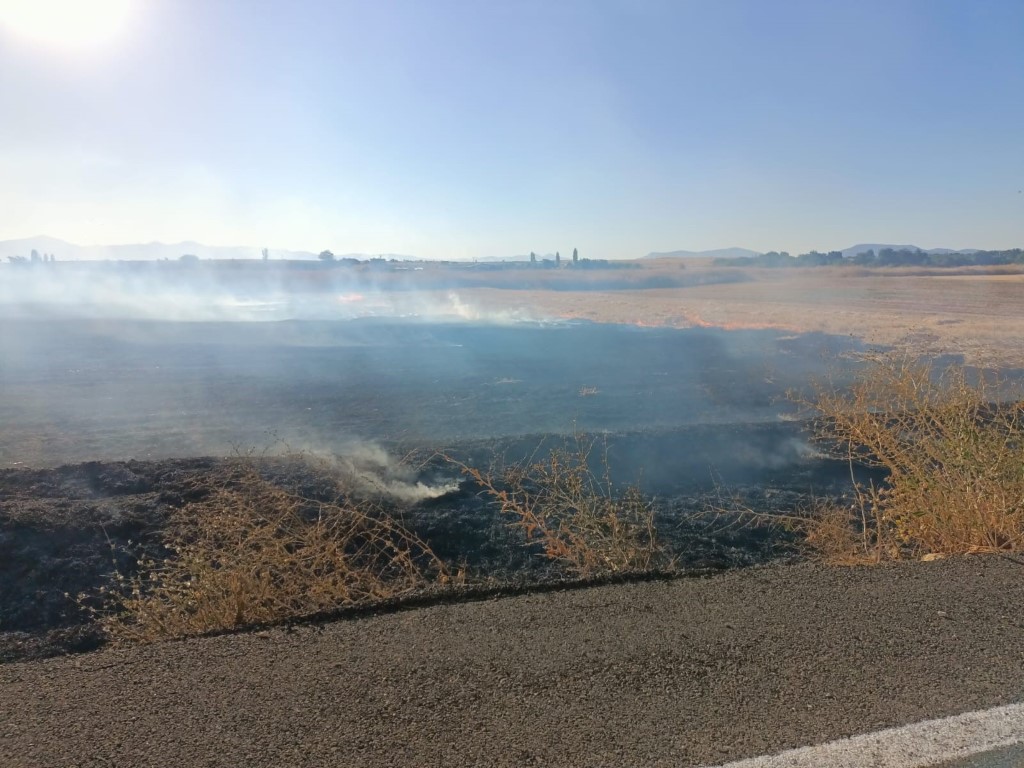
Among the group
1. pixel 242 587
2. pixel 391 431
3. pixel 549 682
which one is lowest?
pixel 391 431

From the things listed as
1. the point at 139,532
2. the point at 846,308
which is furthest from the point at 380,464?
the point at 846,308

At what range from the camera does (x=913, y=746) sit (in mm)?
2738

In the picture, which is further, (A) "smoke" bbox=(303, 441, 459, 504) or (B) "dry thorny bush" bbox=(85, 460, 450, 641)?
(A) "smoke" bbox=(303, 441, 459, 504)

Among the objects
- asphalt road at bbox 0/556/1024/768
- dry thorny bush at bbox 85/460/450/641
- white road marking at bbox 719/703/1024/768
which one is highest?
white road marking at bbox 719/703/1024/768

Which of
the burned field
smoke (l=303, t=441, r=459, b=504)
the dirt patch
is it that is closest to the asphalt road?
the dirt patch

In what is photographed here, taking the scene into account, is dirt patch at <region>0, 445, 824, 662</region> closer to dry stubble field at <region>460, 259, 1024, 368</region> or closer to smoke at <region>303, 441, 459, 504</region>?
smoke at <region>303, 441, 459, 504</region>

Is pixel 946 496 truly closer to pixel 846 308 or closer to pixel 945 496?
pixel 945 496

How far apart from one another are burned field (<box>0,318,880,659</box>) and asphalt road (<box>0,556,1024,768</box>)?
2.31 metres

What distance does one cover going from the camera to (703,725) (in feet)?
9.48

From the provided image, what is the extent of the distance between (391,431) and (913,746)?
11.5 metres

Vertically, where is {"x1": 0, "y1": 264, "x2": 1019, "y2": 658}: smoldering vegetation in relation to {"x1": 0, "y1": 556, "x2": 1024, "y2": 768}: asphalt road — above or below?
below

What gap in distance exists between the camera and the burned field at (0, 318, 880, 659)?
7.49 meters

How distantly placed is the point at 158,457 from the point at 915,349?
741 inches

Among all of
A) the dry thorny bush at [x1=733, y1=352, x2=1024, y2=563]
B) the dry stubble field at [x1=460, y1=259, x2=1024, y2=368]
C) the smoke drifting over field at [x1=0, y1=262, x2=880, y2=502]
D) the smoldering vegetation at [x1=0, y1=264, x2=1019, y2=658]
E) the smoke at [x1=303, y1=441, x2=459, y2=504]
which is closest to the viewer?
the dry thorny bush at [x1=733, y1=352, x2=1024, y2=563]
